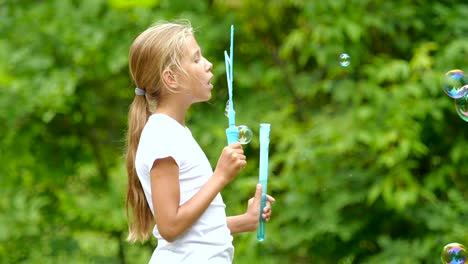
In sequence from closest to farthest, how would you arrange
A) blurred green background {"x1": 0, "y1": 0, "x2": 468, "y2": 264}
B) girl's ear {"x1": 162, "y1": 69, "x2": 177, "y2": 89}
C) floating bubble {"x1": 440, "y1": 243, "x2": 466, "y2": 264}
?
girl's ear {"x1": 162, "y1": 69, "x2": 177, "y2": 89}
floating bubble {"x1": 440, "y1": 243, "x2": 466, "y2": 264}
blurred green background {"x1": 0, "y1": 0, "x2": 468, "y2": 264}

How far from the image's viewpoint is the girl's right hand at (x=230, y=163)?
1.71 meters

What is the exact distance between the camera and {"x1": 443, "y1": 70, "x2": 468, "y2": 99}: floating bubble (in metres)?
2.85

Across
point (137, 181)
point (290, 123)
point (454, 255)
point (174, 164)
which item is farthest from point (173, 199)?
point (290, 123)


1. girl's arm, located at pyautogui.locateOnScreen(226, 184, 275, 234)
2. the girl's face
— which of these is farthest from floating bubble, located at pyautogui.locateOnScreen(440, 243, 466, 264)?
the girl's face

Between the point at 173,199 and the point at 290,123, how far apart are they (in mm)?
2156

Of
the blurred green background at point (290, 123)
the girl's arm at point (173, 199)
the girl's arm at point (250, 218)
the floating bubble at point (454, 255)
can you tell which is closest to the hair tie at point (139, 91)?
the girl's arm at point (173, 199)

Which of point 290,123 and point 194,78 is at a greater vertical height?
point 194,78

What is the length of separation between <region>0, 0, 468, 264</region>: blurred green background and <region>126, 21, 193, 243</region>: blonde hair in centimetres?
174

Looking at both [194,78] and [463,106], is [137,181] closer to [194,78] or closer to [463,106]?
[194,78]

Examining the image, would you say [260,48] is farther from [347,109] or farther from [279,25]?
[347,109]

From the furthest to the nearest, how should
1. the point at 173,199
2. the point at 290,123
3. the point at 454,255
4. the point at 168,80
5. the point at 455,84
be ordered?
the point at 290,123
the point at 455,84
the point at 454,255
the point at 168,80
the point at 173,199

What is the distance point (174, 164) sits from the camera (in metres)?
1.70

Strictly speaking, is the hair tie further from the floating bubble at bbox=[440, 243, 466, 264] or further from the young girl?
the floating bubble at bbox=[440, 243, 466, 264]

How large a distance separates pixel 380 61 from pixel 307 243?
89 cm
